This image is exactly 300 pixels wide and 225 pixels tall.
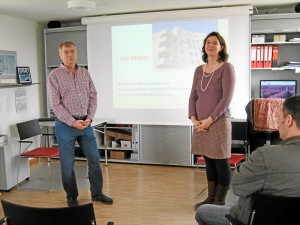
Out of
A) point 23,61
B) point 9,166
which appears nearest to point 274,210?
point 9,166

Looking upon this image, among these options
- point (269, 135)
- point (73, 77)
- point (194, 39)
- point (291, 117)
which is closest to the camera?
point (291, 117)

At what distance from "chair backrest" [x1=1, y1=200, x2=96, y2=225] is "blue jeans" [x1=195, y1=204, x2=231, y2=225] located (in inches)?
28.3

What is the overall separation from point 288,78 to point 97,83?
2.81 m

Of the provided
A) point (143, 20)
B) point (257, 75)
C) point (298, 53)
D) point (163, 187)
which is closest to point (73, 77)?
point (163, 187)

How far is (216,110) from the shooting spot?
279 cm

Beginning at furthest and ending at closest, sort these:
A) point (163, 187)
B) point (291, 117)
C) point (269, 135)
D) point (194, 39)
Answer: point (194, 39) → point (163, 187) → point (269, 135) → point (291, 117)

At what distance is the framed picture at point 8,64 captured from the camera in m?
4.64

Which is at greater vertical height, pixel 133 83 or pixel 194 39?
pixel 194 39

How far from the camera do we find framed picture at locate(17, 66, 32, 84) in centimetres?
497

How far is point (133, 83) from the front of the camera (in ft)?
16.2

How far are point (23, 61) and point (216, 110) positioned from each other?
3.53 metres

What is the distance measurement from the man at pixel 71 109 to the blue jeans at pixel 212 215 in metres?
1.57

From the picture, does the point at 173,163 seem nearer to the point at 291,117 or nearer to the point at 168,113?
the point at 168,113

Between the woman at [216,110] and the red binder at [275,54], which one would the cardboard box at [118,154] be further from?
the red binder at [275,54]
